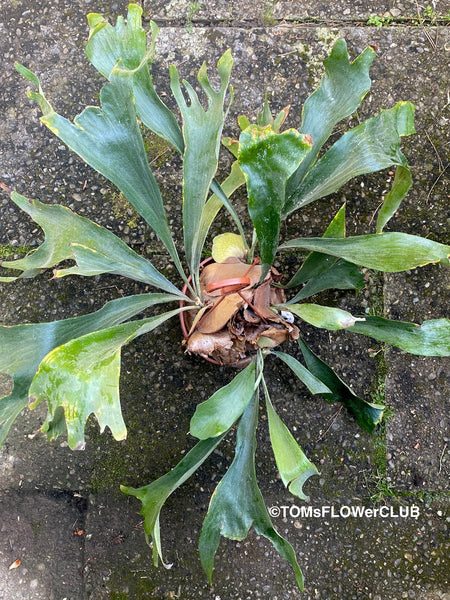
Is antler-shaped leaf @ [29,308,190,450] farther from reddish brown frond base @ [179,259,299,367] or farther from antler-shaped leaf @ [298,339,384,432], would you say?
antler-shaped leaf @ [298,339,384,432]

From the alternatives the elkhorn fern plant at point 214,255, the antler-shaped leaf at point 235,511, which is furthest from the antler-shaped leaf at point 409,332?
the antler-shaped leaf at point 235,511

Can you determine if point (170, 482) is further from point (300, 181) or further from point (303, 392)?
point (300, 181)

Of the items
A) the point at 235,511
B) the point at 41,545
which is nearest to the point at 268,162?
the point at 235,511

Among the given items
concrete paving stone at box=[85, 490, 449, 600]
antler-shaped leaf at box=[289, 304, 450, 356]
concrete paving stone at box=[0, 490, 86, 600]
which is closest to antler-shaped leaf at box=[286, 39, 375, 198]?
antler-shaped leaf at box=[289, 304, 450, 356]

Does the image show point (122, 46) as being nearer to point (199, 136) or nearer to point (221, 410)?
point (199, 136)

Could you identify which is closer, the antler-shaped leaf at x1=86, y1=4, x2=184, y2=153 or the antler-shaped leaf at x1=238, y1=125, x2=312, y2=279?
the antler-shaped leaf at x1=238, y1=125, x2=312, y2=279

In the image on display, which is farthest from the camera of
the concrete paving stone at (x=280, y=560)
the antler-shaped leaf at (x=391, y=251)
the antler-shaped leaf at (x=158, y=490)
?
the concrete paving stone at (x=280, y=560)

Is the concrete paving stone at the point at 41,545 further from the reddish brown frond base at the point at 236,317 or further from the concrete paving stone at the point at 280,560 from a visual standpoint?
the reddish brown frond base at the point at 236,317

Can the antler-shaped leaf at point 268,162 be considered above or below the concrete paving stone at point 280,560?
above
